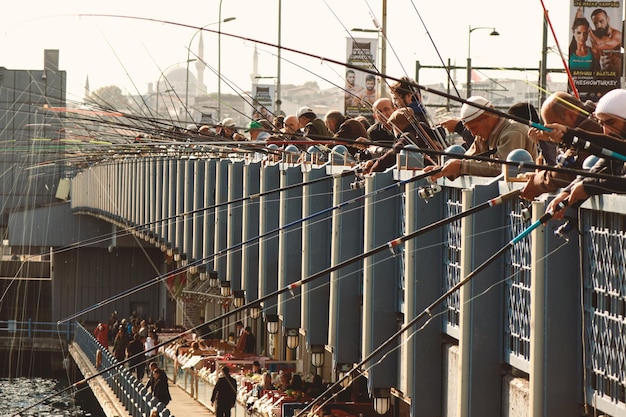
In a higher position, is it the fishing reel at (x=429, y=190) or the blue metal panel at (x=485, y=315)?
the fishing reel at (x=429, y=190)

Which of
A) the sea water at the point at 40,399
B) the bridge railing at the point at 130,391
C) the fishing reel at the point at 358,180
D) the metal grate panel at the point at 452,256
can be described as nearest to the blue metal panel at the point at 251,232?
the bridge railing at the point at 130,391

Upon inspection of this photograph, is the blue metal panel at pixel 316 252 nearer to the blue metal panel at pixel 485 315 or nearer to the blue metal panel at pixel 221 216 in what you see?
the blue metal panel at pixel 485 315

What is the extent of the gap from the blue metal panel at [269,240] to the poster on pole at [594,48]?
8.30 metres

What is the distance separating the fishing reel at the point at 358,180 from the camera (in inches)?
523

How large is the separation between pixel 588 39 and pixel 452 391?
1605 centimetres

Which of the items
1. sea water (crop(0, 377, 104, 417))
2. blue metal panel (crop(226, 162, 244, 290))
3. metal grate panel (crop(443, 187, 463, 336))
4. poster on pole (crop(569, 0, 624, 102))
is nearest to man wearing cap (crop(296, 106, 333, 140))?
metal grate panel (crop(443, 187, 463, 336))

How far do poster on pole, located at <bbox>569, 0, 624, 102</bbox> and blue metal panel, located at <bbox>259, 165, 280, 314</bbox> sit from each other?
8.30 metres

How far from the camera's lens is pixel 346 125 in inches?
533

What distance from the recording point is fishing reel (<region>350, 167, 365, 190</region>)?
43.6 ft

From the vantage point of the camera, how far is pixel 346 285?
14734 mm

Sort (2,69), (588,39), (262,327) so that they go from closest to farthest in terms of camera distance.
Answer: (588,39) < (262,327) < (2,69)

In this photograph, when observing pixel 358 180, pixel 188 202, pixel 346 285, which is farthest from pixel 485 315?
pixel 188 202

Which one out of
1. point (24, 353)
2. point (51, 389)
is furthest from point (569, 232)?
point (24, 353)

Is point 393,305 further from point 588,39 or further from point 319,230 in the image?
point 588,39
